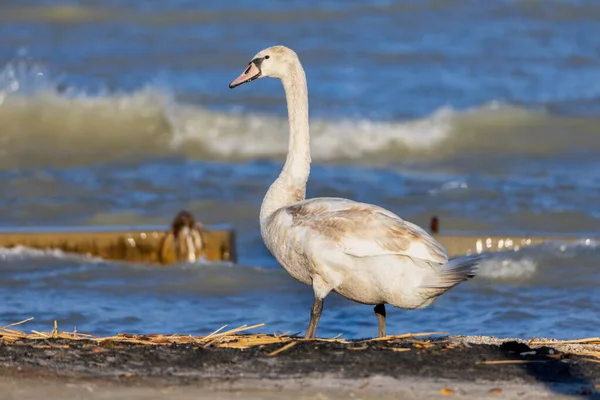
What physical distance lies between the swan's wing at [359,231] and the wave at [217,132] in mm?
11271

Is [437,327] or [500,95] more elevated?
[500,95]

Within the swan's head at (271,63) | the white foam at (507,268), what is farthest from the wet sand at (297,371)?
the white foam at (507,268)

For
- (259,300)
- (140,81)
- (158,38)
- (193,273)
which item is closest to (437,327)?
(259,300)

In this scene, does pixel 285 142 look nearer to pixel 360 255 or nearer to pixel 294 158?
pixel 294 158

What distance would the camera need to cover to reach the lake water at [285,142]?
9672 millimetres

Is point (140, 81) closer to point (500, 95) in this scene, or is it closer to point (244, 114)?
point (244, 114)

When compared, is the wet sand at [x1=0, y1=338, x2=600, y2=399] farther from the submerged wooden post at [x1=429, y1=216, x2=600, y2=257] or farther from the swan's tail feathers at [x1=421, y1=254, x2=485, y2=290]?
the submerged wooden post at [x1=429, y1=216, x2=600, y2=257]

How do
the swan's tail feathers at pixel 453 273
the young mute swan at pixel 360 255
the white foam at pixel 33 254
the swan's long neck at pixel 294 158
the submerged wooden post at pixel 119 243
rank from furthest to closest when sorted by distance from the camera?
the submerged wooden post at pixel 119 243 < the white foam at pixel 33 254 < the swan's long neck at pixel 294 158 < the young mute swan at pixel 360 255 < the swan's tail feathers at pixel 453 273

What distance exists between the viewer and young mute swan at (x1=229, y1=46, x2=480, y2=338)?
627 centimetres

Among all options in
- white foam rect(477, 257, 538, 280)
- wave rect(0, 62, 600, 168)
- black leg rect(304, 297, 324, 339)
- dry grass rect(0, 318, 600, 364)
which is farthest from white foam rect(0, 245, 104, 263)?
wave rect(0, 62, 600, 168)

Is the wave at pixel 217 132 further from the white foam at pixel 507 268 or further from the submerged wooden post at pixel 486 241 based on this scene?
the white foam at pixel 507 268

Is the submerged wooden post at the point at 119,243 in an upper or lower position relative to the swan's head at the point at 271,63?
lower

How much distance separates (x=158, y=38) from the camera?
96.6 feet

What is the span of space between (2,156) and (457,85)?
985 cm
